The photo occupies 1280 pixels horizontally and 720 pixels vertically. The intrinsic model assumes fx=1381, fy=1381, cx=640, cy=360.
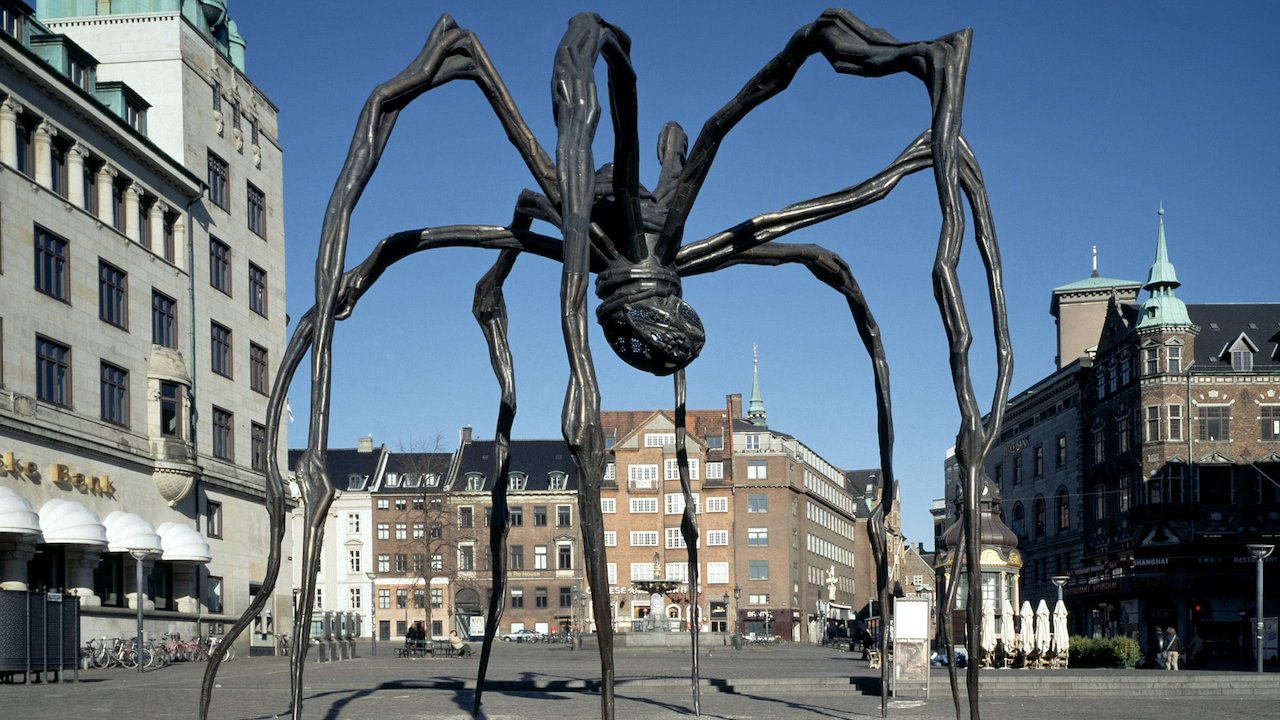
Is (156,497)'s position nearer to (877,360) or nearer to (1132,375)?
(877,360)

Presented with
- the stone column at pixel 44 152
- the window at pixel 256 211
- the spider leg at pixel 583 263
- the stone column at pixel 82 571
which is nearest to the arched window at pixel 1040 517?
the window at pixel 256 211

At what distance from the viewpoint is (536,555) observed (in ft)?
396

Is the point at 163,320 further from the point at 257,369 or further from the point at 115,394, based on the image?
the point at 257,369

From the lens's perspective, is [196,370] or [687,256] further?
[196,370]

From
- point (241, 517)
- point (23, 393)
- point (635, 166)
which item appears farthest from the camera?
point (241, 517)

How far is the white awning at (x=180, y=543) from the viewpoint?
147 ft

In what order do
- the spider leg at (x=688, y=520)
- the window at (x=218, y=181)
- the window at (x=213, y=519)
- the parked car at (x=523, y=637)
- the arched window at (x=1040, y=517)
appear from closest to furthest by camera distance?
the spider leg at (x=688, y=520)
the window at (x=213, y=519)
the window at (x=218, y=181)
the arched window at (x=1040, y=517)
the parked car at (x=523, y=637)

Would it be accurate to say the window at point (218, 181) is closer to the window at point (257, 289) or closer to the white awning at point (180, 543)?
the window at point (257, 289)

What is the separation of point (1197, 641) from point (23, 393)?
39.9 meters

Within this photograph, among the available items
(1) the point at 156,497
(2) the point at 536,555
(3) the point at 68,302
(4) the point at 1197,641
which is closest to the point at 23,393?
(3) the point at 68,302

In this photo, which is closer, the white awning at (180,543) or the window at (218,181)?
the white awning at (180,543)

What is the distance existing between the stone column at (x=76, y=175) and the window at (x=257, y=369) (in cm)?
1383

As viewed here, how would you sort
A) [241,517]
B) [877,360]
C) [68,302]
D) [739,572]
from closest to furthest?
[877,360] < [68,302] < [241,517] < [739,572]

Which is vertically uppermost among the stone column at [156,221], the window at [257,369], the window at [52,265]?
the stone column at [156,221]
